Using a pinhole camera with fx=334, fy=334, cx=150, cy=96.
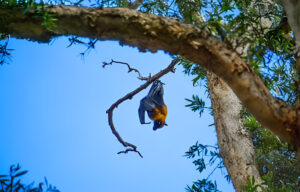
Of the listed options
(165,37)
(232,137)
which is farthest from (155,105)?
(165,37)

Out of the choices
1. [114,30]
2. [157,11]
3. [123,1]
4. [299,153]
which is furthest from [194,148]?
[114,30]

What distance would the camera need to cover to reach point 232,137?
2.95m

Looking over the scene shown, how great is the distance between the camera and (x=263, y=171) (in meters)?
3.36

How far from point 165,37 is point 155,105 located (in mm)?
3545

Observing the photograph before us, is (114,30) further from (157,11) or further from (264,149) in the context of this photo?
(264,149)

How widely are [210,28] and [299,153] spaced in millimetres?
655

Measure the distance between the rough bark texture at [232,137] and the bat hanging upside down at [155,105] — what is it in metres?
1.35

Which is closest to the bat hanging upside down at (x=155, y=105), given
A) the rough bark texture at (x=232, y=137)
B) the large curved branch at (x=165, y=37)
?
the rough bark texture at (x=232, y=137)

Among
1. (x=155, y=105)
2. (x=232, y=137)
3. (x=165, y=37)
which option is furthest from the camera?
(x=155, y=105)

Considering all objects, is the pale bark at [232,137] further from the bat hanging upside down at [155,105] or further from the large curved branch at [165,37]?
the large curved branch at [165,37]

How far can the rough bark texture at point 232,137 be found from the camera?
279 centimetres

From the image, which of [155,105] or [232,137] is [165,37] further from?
[155,105]

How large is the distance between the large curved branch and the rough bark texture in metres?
1.47

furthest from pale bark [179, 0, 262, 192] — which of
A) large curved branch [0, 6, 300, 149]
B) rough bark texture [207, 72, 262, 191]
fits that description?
large curved branch [0, 6, 300, 149]
